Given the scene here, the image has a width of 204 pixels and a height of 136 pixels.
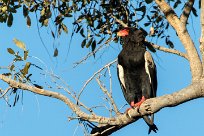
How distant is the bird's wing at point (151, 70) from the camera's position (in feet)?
16.6

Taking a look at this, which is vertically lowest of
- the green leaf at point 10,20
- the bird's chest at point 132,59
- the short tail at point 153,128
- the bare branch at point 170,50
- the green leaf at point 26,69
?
the short tail at point 153,128

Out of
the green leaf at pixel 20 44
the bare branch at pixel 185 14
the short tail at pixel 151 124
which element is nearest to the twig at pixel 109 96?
the short tail at pixel 151 124

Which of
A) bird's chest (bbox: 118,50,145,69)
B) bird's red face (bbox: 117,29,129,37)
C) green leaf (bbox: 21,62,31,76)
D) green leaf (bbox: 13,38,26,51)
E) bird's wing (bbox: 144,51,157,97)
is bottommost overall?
bird's wing (bbox: 144,51,157,97)

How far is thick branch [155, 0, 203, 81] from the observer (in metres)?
3.66

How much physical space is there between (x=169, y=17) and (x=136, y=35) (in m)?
0.97

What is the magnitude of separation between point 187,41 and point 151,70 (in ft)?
3.97

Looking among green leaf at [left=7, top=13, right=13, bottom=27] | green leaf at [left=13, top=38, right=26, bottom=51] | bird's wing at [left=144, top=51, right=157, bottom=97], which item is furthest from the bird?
green leaf at [left=13, top=38, right=26, bottom=51]

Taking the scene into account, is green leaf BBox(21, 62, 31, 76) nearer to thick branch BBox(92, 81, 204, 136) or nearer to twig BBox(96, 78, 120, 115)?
twig BBox(96, 78, 120, 115)

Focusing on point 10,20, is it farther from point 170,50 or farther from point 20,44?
point 170,50

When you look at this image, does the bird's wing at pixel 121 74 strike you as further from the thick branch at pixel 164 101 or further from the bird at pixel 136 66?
the thick branch at pixel 164 101

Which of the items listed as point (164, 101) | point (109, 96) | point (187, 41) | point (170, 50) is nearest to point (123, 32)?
point (170, 50)

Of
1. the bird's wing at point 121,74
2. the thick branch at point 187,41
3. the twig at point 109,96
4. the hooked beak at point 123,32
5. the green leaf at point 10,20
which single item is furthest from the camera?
the bird's wing at point 121,74

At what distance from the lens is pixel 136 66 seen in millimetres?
5117

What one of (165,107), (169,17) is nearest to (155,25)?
(169,17)
